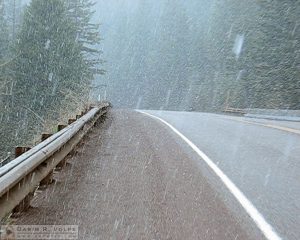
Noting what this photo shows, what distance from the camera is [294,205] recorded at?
21.1ft

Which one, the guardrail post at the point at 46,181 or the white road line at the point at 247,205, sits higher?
the white road line at the point at 247,205

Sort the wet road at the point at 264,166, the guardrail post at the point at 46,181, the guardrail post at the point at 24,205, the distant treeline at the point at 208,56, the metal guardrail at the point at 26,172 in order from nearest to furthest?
the metal guardrail at the point at 26,172 → the guardrail post at the point at 24,205 → the wet road at the point at 264,166 → the guardrail post at the point at 46,181 → the distant treeline at the point at 208,56

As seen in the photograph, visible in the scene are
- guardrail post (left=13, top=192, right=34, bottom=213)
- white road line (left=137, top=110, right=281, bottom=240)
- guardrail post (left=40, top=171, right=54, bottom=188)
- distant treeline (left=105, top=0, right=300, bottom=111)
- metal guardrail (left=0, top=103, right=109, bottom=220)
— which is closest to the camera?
metal guardrail (left=0, top=103, right=109, bottom=220)

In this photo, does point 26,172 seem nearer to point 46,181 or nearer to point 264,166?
point 46,181

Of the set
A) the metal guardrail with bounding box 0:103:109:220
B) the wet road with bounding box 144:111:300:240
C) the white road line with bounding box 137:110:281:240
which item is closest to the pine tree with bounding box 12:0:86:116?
the wet road with bounding box 144:111:300:240

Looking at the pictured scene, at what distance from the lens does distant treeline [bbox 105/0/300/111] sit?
35.8 meters

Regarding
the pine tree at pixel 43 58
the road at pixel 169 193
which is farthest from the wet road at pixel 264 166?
the pine tree at pixel 43 58

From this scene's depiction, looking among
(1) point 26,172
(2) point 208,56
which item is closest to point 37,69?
(1) point 26,172

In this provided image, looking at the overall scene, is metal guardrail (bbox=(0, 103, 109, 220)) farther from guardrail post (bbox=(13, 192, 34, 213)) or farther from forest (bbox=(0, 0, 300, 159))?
forest (bbox=(0, 0, 300, 159))

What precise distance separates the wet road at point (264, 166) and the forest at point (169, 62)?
4.91 m

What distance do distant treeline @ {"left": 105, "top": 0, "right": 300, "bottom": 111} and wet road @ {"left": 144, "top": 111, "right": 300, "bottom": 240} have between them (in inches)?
812

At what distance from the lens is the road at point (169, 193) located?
17.2 feet

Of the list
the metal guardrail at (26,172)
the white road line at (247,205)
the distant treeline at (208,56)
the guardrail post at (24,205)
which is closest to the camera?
the metal guardrail at (26,172)

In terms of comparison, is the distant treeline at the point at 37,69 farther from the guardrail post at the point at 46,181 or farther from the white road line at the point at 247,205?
the guardrail post at the point at 46,181
